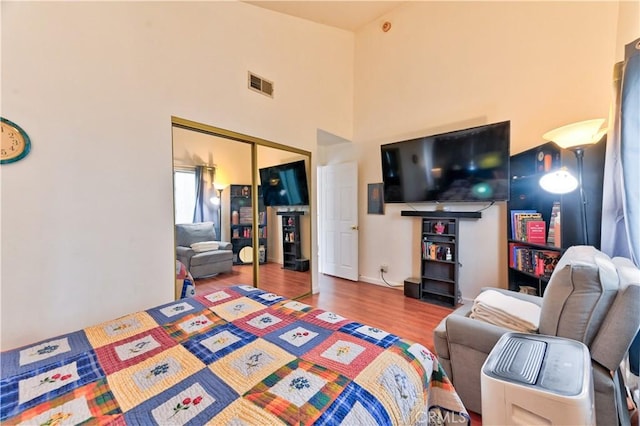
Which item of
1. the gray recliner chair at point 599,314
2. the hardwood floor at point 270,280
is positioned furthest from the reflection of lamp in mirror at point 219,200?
the gray recliner chair at point 599,314

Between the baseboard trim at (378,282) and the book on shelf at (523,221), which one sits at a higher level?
the book on shelf at (523,221)

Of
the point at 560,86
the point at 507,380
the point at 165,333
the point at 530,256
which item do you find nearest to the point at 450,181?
the point at 530,256

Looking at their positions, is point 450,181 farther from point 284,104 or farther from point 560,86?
point 284,104

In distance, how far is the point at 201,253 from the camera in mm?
2584

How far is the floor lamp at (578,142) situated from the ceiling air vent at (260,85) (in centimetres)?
277

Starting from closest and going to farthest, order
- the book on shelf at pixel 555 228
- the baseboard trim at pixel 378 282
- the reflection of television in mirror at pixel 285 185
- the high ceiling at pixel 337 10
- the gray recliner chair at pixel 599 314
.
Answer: the gray recliner chair at pixel 599 314 → the book on shelf at pixel 555 228 → the high ceiling at pixel 337 10 → the reflection of television in mirror at pixel 285 185 → the baseboard trim at pixel 378 282

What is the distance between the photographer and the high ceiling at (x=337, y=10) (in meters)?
3.04

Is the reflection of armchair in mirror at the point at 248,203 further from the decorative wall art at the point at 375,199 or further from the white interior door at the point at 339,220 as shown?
the decorative wall art at the point at 375,199

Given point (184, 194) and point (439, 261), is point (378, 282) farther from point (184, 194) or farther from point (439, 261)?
point (184, 194)

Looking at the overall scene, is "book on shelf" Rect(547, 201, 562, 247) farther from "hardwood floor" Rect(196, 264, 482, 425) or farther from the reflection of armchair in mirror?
the reflection of armchair in mirror

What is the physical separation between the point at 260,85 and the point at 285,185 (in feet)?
4.05

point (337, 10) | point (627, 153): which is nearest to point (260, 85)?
Answer: point (337, 10)

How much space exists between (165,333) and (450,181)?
124 inches

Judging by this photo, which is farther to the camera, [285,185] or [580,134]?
[285,185]
